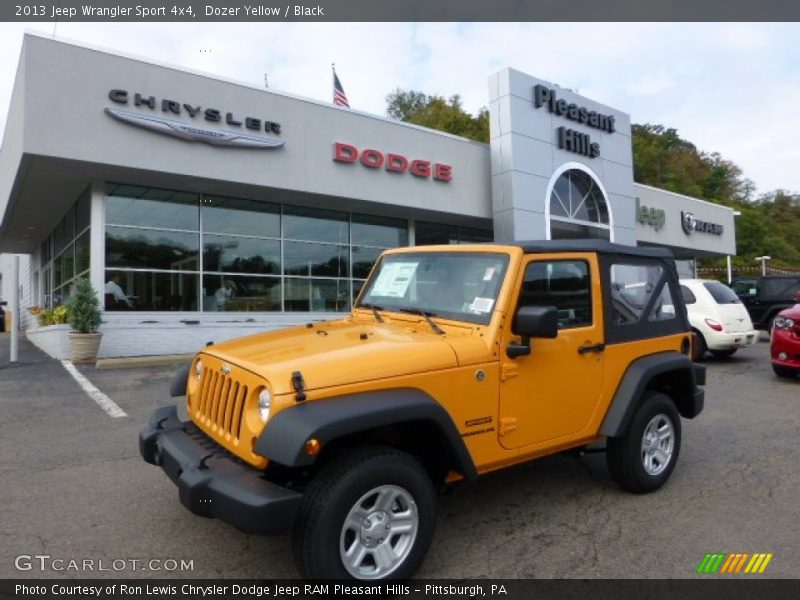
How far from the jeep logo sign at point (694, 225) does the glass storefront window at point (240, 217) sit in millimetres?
20099

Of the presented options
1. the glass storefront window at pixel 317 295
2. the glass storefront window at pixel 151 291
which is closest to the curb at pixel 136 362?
the glass storefront window at pixel 151 291

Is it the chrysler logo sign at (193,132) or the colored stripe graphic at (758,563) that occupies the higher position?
the chrysler logo sign at (193,132)

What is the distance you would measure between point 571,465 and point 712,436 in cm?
205

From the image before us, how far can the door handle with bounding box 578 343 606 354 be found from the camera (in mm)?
3771

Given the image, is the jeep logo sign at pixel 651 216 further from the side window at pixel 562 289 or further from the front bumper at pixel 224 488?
the front bumper at pixel 224 488

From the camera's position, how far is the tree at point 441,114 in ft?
152

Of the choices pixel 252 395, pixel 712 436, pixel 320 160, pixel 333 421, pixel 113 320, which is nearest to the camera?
pixel 333 421

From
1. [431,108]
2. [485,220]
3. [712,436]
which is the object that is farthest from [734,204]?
[712,436]

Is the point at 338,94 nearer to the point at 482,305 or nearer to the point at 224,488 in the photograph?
the point at 482,305

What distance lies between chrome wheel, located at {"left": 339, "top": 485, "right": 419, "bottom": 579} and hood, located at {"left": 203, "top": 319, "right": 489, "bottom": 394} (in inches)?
23.2

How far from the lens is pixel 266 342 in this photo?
3584mm

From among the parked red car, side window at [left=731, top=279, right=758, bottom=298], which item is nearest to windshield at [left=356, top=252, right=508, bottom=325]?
the parked red car

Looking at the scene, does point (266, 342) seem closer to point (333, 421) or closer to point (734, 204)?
point (333, 421)

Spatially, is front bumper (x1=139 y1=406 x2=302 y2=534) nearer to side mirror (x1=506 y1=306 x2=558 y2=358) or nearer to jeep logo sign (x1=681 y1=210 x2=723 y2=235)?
side mirror (x1=506 y1=306 x2=558 y2=358)
